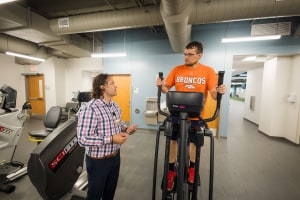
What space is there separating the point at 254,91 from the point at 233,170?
17.2 feet

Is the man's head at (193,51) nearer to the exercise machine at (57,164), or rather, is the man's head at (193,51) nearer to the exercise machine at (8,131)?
the exercise machine at (57,164)

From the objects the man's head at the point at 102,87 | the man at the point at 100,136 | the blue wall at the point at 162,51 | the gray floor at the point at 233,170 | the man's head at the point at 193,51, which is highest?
the blue wall at the point at 162,51

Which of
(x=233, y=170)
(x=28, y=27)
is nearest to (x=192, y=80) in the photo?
(x=233, y=170)

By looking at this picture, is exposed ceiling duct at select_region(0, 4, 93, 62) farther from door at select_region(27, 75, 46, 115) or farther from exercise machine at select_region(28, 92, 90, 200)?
exercise machine at select_region(28, 92, 90, 200)

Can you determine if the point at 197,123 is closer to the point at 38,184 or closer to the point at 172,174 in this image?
the point at 172,174

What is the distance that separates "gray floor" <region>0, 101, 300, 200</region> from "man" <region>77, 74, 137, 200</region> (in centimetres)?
92

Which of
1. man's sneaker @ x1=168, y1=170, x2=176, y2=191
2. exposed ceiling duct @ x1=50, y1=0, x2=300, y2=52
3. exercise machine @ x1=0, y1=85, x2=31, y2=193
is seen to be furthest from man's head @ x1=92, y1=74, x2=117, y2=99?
exercise machine @ x1=0, y1=85, x2=31, y2=193

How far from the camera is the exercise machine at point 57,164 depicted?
141cm

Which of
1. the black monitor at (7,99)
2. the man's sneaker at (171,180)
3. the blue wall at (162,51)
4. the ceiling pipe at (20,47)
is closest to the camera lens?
the man's sneaker at (171,180)

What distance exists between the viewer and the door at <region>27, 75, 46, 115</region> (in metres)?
6.97

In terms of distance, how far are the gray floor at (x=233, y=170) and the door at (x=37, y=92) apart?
3.38 metres

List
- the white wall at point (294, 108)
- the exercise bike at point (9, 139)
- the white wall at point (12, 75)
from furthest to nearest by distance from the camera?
1. the white wall at point (12, 75)
2. the white wall at point (294, 108)
3. the exercise bike at point (9, 139)

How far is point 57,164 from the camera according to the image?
5.01 feet

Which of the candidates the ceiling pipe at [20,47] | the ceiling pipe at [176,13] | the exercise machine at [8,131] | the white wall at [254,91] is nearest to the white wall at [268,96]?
the white wall at [254,91]
